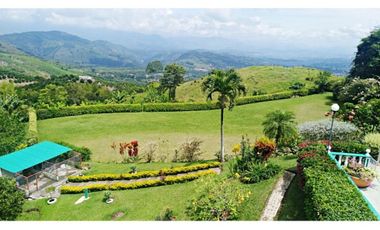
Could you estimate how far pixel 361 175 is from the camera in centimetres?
1062

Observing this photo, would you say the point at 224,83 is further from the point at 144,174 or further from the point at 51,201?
the point at 51,201

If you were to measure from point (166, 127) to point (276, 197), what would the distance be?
59.0 feet

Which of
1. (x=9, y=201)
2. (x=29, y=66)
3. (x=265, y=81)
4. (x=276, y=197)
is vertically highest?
(x=29, y=66)

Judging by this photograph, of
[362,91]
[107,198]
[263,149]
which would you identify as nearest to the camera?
[263,149]

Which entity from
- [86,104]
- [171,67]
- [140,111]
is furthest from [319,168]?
[171,67]

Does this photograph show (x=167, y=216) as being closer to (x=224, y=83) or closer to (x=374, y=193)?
(x=374, y=193)

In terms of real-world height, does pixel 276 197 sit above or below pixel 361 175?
below

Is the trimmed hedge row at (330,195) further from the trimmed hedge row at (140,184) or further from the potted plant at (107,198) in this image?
the potted plant at (107,198)

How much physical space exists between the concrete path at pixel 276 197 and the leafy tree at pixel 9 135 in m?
16.8

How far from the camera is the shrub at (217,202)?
10.5 meters

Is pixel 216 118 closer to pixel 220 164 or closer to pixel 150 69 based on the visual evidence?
pixel 220 164

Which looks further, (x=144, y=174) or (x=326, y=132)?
(x=326, y=132)

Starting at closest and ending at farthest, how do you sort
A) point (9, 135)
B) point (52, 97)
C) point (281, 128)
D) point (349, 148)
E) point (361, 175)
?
point (361, 175)
point (349, 148)
point (281, 128)
point (9, 135)
point (52, 97)

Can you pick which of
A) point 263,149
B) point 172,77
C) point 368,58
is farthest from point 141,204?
point 368,58
